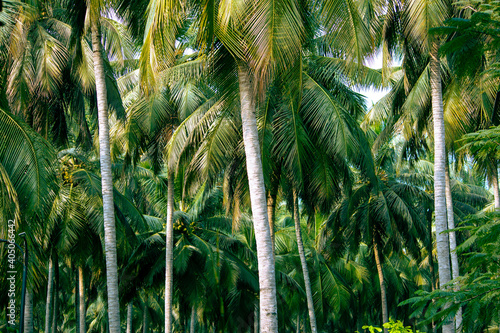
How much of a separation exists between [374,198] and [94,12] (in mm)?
16403

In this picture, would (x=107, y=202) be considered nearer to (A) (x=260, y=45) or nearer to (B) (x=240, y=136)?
(B) (x=240, y=136)

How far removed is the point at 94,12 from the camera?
408 inches

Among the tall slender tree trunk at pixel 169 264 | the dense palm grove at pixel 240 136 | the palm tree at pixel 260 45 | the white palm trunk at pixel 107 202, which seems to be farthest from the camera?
the tall slender tree trunk at pixel 169 264

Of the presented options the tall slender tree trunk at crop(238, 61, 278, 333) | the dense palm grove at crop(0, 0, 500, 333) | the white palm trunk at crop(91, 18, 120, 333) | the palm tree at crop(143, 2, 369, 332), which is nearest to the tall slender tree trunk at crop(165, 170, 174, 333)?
the dense palm grove at crop(0, 0, 500, 333)

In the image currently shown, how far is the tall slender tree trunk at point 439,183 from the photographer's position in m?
11.4

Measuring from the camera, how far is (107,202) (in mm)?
10766

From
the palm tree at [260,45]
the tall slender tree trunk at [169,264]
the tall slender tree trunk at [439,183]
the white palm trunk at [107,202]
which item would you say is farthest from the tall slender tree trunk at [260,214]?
the tall slender tree trunk at [169,264]

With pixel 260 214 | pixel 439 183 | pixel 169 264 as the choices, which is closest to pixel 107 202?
pixel 260 214

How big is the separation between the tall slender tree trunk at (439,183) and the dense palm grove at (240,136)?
0.04 metres

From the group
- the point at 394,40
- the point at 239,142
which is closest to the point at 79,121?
the point at 239,142

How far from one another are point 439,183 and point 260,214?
5.54 m

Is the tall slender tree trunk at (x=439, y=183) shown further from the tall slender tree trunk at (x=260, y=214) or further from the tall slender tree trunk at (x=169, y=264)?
the tall slender tree trunk at (x=169, y=264)

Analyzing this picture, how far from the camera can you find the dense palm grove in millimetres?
7859

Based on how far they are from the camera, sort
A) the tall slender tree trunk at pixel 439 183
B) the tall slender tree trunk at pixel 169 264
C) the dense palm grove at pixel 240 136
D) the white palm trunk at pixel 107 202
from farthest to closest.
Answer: the tall slender tree trunk at pixel 169 264 → the tall slender tree trunk at pixel 439 183 → the white palm trunk at pixel 107 202 → the dense palm grove at pixel 240 136
